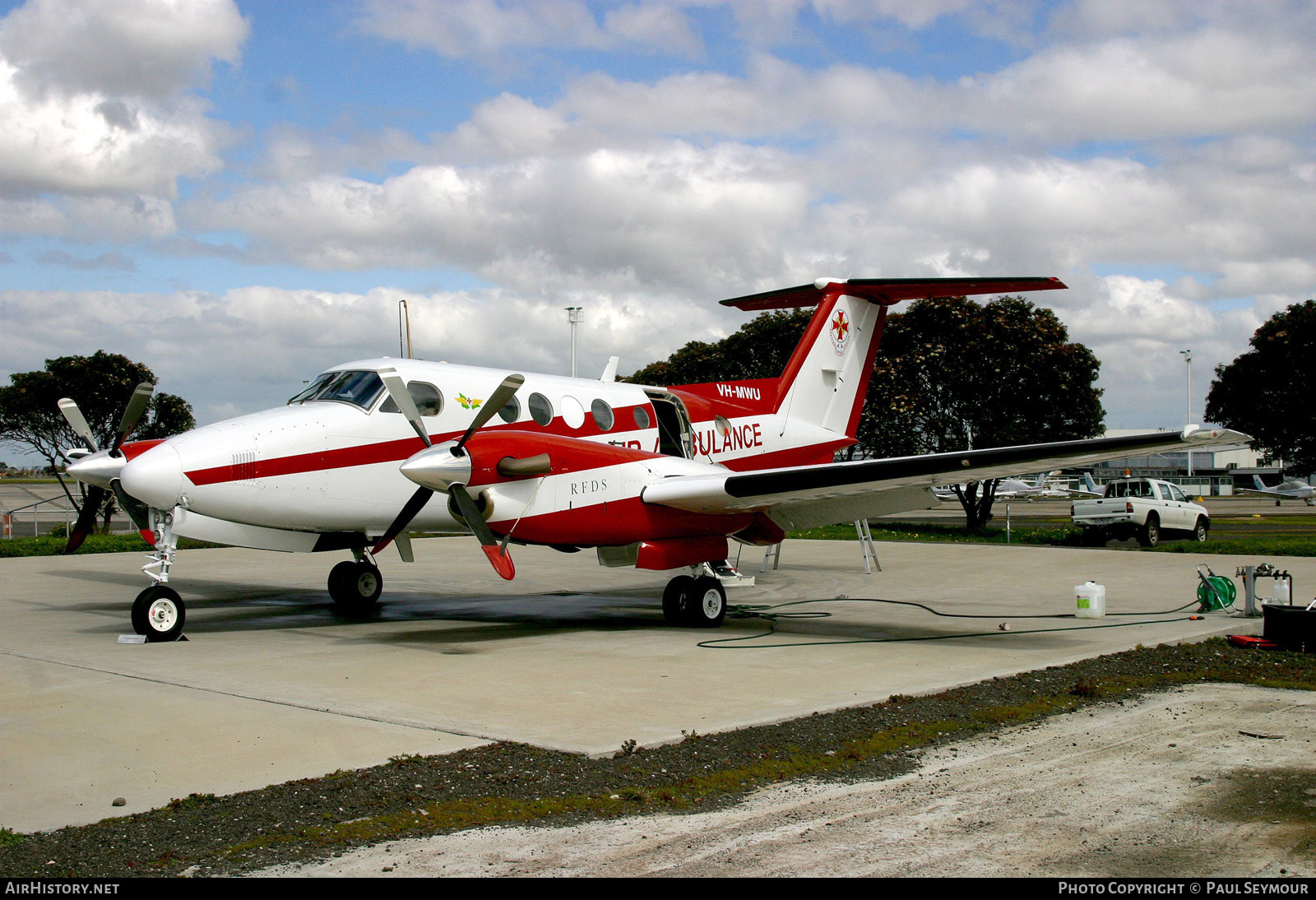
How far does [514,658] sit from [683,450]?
5013 mm

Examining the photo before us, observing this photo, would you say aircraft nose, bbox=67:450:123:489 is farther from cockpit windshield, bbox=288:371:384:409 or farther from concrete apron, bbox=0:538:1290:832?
cockpit windshield, bbox=288:371:384:409

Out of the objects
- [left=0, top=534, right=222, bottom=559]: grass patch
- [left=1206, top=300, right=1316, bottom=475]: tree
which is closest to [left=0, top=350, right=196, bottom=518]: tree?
[left=0, top=534, right=222, bottom=559]: grass patch

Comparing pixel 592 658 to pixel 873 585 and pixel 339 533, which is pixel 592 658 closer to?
pixel 339 533

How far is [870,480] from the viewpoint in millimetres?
10648

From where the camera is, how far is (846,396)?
16.6 metres

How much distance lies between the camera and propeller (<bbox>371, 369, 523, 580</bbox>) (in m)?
10.0

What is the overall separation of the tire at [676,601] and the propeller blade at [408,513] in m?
3.14

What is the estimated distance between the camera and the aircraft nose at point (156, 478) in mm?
9883

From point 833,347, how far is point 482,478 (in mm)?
7876

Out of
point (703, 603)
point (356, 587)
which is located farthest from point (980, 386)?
point (356, 587)

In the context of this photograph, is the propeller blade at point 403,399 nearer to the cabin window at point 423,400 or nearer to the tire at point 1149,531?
the cabin window at point 423,400

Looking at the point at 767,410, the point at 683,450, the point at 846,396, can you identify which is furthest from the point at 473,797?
the point at 846,396

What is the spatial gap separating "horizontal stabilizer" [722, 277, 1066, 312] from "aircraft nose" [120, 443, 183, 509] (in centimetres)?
961

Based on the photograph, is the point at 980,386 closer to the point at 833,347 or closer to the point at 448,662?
the point at 833,347
